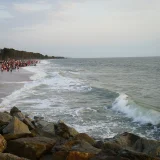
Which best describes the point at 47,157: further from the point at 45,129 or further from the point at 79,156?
Result: the point at 45,129

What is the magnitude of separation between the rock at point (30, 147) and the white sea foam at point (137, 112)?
795 cm

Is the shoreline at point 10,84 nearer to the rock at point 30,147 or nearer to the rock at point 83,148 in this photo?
the rock at point 30,147

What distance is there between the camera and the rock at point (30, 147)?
5984 millimetres

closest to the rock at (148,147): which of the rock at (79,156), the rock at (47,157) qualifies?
the rock at (79,156)

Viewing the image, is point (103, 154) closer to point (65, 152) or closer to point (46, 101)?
point (65, 152)

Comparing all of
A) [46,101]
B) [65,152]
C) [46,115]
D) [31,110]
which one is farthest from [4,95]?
[65,152]

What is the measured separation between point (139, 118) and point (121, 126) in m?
2.26

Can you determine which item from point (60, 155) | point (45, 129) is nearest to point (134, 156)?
point (60, 155)

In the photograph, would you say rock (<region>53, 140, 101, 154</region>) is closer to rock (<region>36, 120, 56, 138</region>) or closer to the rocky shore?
the rocky shore

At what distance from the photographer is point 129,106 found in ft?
54.4

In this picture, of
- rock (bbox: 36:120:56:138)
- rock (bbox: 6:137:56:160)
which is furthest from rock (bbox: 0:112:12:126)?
rock (bbox: 6:137:56:160)

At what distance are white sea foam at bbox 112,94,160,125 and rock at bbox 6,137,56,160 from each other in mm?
7952

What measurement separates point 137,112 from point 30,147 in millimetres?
9926

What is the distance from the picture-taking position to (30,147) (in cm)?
601
